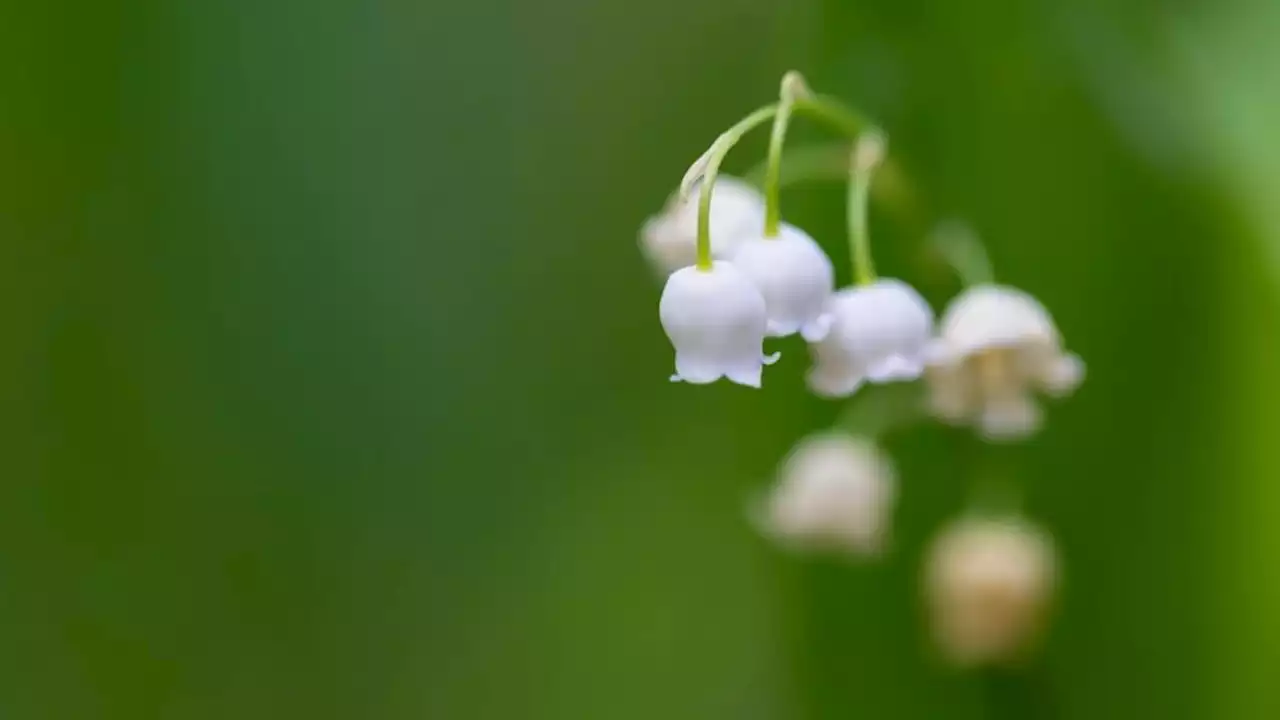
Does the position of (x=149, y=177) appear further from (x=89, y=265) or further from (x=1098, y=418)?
(x=1098, y=418)

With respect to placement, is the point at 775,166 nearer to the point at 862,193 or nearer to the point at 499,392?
the point at 862,193

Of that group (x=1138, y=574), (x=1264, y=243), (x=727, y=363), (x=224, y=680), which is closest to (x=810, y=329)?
(x=727, y=363)

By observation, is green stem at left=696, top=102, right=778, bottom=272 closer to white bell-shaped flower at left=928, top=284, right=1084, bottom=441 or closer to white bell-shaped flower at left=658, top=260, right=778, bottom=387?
white bell-shaped flower at left=658, top=260, right=778, bottom=387

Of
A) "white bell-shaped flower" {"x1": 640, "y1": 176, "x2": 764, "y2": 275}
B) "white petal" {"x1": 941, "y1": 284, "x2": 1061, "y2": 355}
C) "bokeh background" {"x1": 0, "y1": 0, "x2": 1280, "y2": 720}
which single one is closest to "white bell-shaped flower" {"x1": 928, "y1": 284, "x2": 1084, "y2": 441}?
"white petal" {"x1": 941, "y1": 284, "x2": 1061, "y2": 355}

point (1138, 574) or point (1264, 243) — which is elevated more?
point (1264, 243)

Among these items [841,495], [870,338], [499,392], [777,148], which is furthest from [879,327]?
[499,392]

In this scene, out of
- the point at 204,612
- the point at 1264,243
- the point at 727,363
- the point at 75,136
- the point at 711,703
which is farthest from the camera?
the point at 711,703
